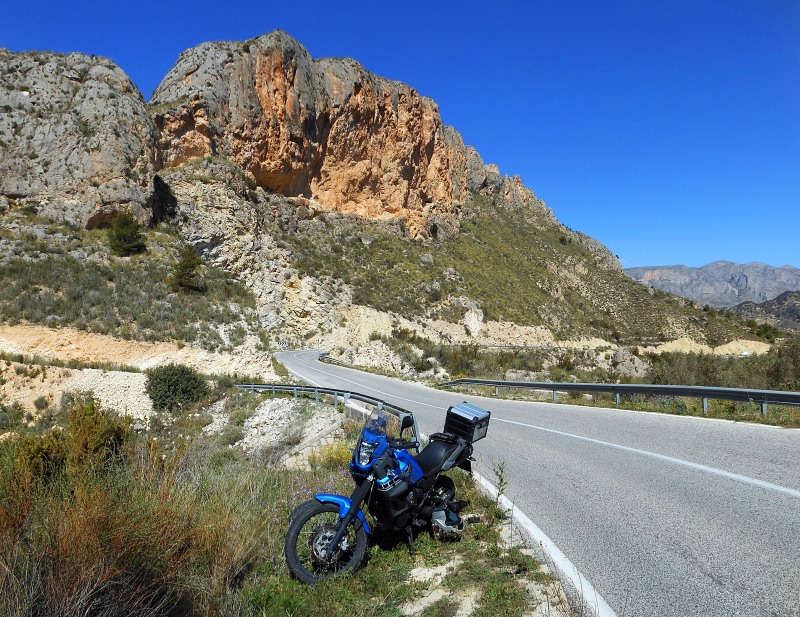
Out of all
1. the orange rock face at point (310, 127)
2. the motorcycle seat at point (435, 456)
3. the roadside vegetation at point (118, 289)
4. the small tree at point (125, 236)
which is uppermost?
the orange rock face at point (310, 127)

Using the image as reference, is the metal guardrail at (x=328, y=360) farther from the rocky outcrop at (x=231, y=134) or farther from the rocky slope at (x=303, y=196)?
the rocky outcrop at (x=231, y=134)

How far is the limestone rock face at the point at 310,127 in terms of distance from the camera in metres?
49.1

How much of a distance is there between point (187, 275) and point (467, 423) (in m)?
35.2

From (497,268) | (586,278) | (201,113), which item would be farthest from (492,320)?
(201,113)

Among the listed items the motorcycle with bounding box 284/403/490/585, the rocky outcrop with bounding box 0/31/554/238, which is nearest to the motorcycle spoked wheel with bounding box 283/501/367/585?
the motorcycle with bounding box 284/403/490/585

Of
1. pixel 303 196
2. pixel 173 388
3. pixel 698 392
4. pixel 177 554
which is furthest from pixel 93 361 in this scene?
pixel 303 196

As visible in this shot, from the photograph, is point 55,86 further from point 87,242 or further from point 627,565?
point 627,565

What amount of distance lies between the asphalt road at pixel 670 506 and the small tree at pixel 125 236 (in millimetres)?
35213

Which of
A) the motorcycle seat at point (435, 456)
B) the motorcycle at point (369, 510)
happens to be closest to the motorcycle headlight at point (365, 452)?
the motorcycle at point (369, 510)

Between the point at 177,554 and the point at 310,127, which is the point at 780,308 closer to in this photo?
the point at 310,127

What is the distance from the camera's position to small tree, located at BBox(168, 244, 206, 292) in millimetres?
35375

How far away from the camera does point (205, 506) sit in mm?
4230

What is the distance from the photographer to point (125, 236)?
36000 millimetres

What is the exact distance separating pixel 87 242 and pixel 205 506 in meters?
38.1
